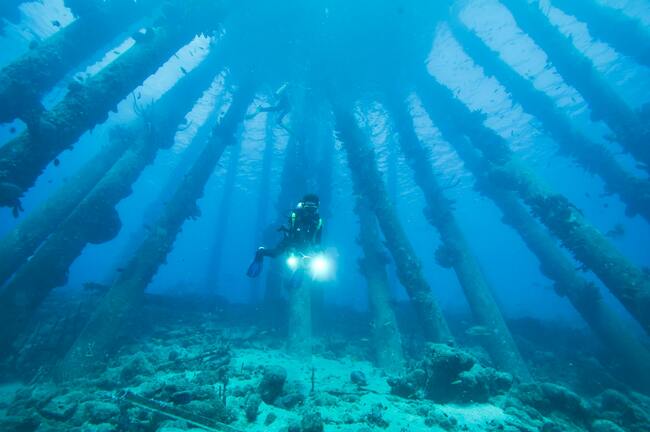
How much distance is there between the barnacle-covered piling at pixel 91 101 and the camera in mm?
7086

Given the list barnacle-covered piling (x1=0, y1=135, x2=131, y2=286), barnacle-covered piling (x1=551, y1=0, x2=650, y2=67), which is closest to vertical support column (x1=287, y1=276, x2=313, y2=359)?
barnacle-covered piling (x1=0, y1=135, x2=131, y2=286)

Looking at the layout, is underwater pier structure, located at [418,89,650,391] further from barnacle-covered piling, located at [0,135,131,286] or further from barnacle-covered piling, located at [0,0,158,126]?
barnacle-covered piling, located at [0,135,131,286]

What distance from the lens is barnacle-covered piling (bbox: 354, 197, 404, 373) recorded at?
8867 mm

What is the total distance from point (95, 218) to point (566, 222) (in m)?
14.0

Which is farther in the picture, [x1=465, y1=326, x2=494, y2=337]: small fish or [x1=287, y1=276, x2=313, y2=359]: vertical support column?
[x1=287, y1=276, x2=313, y2=359]: vertical support column

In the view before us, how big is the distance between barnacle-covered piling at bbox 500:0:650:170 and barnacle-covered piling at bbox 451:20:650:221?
80cm

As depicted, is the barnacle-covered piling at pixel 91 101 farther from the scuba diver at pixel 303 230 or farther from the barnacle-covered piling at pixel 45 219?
the scuba diver at pixel 303 230

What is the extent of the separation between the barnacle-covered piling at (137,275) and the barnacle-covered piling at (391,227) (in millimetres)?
5300

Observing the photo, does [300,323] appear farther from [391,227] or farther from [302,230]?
[302,230]

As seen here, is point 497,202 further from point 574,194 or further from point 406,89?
point 574,194

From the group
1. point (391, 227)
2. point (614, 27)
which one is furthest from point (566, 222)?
point (614, 27)

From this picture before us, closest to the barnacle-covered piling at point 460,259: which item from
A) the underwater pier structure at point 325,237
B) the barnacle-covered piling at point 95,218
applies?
the underwater pier structure at point 325,237

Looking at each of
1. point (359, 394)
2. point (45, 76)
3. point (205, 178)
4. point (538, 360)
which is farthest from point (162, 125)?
point (538, 360)

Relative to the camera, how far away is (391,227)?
417 inches
